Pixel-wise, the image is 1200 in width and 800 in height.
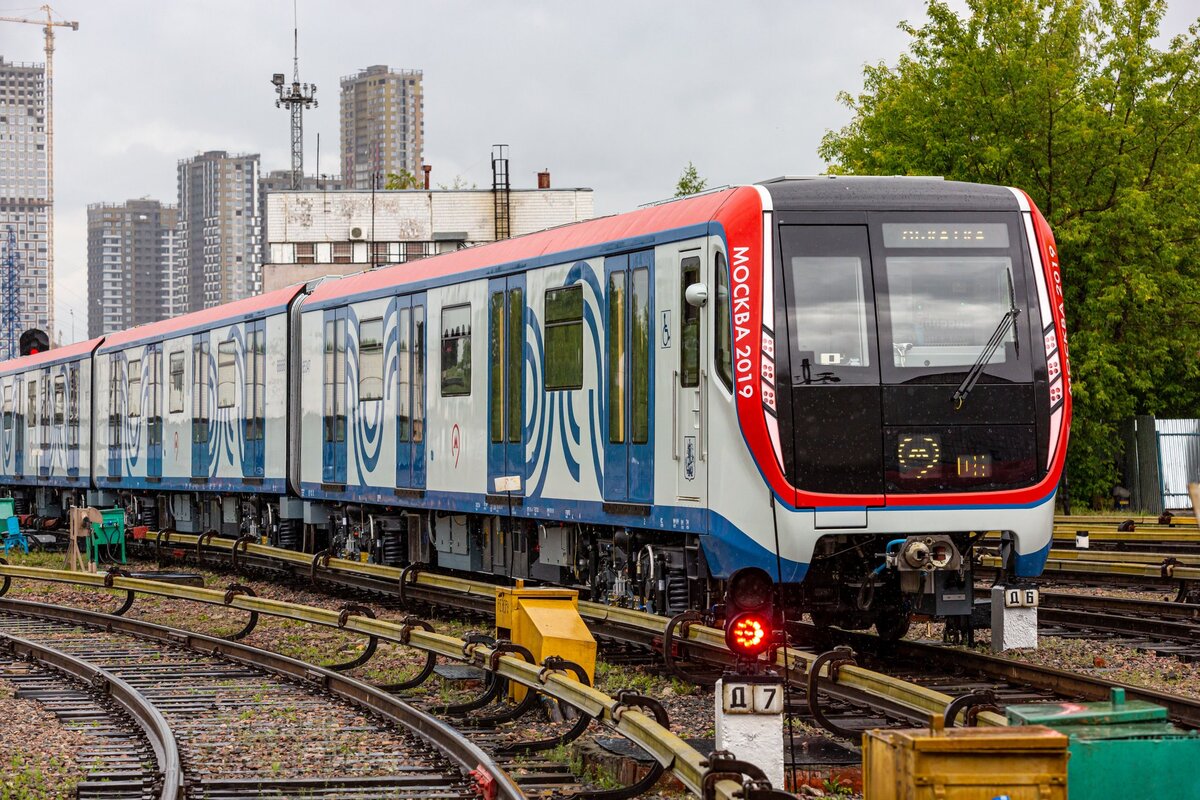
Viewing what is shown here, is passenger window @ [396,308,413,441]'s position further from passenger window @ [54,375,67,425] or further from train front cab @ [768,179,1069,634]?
passenger window @ [54,375,67,425]

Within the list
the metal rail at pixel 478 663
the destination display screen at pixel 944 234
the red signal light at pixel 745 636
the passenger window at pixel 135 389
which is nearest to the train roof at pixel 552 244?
the destination display screen at pixel 944 234

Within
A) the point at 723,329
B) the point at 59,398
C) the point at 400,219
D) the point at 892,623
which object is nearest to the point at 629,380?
the point at 723,329

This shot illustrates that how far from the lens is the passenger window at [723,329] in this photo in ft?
38.8

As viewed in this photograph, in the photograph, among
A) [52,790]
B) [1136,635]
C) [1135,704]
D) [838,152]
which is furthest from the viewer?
[838,152]

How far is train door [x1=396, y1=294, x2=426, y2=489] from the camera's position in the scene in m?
18.4

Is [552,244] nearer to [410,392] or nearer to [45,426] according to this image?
[410,392]

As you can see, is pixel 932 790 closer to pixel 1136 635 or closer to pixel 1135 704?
pixel 1135 704

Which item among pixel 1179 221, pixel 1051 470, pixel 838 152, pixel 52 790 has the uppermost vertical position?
pixel 838 152

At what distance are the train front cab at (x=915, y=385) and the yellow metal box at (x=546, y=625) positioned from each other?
1.63m

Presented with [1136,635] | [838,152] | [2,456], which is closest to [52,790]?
[1136,635]

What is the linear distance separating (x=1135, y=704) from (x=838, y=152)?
3792 cm

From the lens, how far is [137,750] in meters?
10.5

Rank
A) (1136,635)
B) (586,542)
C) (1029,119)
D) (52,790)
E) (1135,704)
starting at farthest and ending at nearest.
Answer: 1. (1029,119)
2. (586,542)
3. (1136,635)
4. (52,790)
5. (1135,704)

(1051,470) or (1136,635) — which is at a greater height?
(1051,470)
